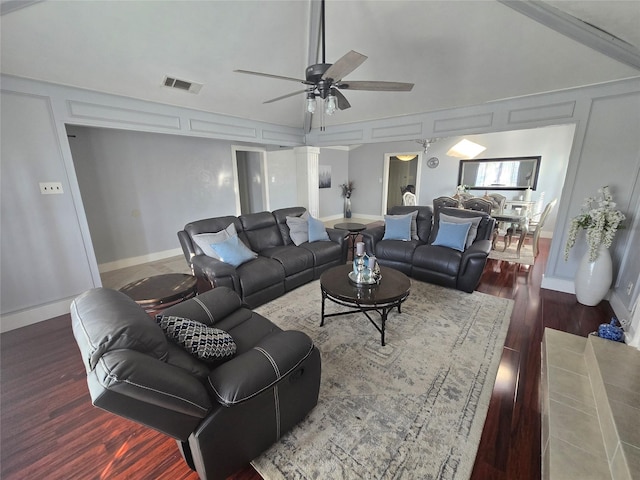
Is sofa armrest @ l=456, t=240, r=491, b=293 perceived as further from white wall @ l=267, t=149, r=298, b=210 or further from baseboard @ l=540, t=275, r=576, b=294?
white wall @ l=267, t=149, r=298, b=210

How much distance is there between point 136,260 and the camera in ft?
14.8

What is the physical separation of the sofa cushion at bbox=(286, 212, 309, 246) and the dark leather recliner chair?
224 centimetres

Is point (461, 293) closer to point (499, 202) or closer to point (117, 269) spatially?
point (499, 202)

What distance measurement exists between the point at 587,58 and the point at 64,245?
5673 millimetres

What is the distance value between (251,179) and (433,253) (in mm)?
4727

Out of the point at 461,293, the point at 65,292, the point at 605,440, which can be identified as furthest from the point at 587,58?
the point at 65,292

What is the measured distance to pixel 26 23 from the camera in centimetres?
210

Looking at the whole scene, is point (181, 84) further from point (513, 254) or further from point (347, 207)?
point (347, 207)

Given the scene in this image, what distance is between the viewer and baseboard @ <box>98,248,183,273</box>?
13.8ft

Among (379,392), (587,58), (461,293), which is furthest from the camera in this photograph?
(461,293)

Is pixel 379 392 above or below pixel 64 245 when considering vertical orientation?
below

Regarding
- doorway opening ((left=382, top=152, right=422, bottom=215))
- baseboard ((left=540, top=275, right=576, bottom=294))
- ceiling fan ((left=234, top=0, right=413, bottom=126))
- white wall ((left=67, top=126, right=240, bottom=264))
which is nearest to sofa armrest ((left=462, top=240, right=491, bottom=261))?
baseboard ((left=540, top=275, right=576, bottom=294))

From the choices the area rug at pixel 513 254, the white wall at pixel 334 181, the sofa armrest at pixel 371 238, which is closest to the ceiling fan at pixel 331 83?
the sofa armrest at pixel 371 238

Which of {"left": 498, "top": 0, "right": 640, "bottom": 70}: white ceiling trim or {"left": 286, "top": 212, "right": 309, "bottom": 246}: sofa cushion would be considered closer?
{"left": 498, "top": 0, "right": 640, "bottom": 70}: white ceiling trim
